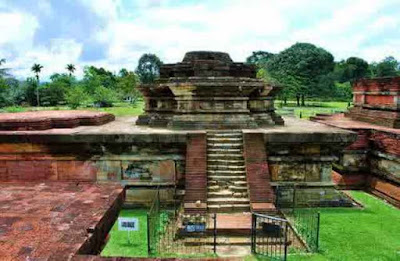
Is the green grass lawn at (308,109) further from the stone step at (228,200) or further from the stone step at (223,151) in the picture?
the stone step at (228,200)

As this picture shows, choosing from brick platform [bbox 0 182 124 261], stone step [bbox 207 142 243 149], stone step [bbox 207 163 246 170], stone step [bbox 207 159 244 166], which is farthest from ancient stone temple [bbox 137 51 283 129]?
brick platform [bbox 0 182 124 261]

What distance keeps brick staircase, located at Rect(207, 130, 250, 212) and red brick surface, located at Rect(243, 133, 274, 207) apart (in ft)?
0.68

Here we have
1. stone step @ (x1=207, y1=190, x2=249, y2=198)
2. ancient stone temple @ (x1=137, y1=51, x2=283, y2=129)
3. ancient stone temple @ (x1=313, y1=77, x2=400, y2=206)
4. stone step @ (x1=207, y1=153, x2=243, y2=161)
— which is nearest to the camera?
stone step @ (x1=207, y1=190, x2=249, y2=198)

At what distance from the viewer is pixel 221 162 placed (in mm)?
8570

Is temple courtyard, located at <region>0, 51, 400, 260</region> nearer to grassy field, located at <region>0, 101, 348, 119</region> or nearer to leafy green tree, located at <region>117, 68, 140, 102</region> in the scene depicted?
grassy field, located at <region>0, 101, 348, 119</region>

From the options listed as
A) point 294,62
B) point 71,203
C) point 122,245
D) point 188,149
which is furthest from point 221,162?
point 294,62

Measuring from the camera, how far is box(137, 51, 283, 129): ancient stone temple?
10.0 meters

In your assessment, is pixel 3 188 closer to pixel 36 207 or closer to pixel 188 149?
pixel 36 207

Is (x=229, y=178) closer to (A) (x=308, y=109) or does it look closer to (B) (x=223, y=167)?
(B) (x=223, y=167)

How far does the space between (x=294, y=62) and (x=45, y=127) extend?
4187 cm

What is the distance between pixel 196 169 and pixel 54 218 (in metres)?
4.43

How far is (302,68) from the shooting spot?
147 ft

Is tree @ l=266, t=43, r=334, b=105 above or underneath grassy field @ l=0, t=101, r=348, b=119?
above

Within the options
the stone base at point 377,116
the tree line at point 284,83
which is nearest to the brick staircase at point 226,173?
the stone base at point 377,116
